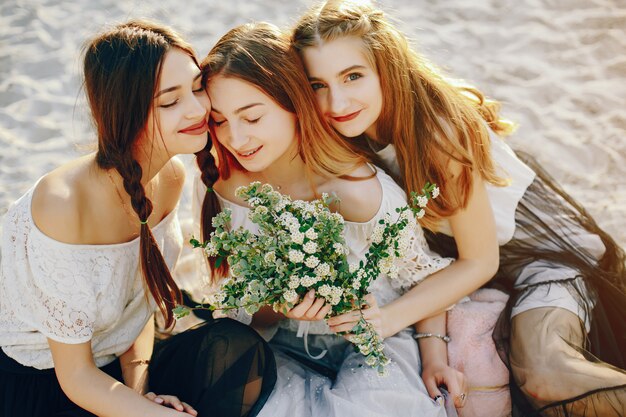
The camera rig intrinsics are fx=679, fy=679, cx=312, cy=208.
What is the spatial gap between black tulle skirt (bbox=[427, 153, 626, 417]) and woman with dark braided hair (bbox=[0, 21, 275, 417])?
109 cm

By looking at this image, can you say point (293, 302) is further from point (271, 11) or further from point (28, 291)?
point (271, 11)

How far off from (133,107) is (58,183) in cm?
44

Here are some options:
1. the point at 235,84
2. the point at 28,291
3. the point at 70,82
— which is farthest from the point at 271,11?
the point at 28,291

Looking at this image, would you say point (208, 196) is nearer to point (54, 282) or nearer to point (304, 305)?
point (54, 282)

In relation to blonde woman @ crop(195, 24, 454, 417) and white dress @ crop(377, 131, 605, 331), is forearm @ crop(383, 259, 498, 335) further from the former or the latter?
white dress @ crop(377, 131, 605, 331)

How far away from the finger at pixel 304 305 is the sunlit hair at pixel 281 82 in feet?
2.49

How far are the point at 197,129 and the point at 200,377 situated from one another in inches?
40.7

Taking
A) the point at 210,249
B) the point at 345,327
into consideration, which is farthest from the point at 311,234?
the point at 345,327

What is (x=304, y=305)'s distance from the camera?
246 centimetres

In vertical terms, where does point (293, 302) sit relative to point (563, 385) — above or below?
above

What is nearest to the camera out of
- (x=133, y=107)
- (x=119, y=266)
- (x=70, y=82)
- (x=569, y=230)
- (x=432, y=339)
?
(x=133, y=107)

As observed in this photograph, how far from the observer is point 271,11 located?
6.73m

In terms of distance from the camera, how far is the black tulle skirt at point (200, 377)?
8.98 ft

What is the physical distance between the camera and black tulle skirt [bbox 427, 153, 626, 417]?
2.73m
